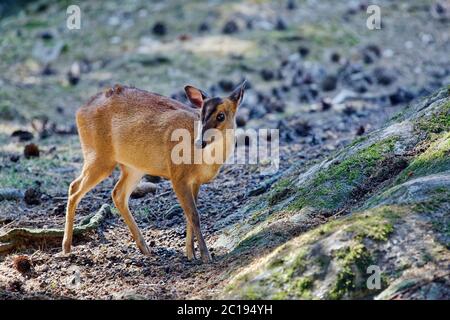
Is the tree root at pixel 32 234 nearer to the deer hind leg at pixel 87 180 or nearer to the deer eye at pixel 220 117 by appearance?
the deer hind leg at pixel 87 180

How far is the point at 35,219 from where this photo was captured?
7.88 meters

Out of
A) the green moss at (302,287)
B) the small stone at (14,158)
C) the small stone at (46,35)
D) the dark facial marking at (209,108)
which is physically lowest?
the small stone at (14,158)

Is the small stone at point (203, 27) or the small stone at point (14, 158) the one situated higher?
the small stone at point (203, 27)

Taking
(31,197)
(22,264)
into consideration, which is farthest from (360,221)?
(31,197)

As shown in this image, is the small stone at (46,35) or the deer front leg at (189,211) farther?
the small stone at (46,35)

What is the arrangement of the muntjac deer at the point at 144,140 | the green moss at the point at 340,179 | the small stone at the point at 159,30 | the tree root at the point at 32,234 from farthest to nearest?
1. the small stone at the point at 159,30
2. the tree root at the point at 32,234
3. the muntjac deer at the point at 144,140
4. the green moss at the point at 340,179

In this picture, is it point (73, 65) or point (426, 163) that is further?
point (73, 65)

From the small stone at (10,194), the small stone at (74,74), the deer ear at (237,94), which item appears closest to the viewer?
the deer ear at (237,94)

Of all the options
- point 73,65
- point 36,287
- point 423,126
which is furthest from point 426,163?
point 73,65

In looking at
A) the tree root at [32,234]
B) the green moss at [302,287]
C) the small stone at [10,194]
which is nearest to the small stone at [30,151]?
the small stone at [10,194]

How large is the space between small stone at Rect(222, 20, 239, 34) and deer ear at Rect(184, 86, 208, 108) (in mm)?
9778

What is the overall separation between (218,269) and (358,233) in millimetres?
1311

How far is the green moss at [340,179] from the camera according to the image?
20.7 ft
